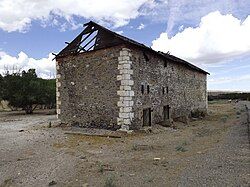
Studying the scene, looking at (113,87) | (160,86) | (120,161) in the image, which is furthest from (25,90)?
(120,161)

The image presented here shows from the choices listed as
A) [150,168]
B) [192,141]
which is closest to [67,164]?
[150,168]

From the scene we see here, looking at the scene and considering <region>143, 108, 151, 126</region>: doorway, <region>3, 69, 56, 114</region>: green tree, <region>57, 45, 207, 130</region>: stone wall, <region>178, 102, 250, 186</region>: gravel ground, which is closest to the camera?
<region>178, 102, 250, 186</region>: gravel ground

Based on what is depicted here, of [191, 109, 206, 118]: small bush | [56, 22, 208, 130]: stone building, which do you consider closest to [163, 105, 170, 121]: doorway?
[56, 22, 208, 130]: stone building

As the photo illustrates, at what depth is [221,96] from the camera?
227 ft

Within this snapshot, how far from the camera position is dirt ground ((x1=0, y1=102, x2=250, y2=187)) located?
6555 millimetres

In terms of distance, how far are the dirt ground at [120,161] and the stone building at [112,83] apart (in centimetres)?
183

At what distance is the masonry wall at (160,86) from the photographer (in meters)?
14.7

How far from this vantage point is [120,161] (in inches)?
336

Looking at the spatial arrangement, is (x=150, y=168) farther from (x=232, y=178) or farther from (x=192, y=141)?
(x=192, y=141)

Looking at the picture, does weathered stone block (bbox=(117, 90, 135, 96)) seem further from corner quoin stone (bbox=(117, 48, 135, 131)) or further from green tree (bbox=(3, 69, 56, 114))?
green tree (bbox=(3, 69, 56, 114))

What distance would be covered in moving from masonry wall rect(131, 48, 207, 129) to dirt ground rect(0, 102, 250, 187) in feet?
8.92

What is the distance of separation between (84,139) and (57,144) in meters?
1.50

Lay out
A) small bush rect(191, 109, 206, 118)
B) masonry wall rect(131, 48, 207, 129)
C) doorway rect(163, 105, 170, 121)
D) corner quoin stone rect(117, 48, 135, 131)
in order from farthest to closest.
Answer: small bush rect(191, 109, 206, 118), doorway rect(163, 105, 170, 121), masonry wall rect(131, 48, 207, 129), corner quoin stone rect(117, 48, 135, 131)

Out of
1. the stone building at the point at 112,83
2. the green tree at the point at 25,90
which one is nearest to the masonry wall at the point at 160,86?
the stone building at the point at 112,83
